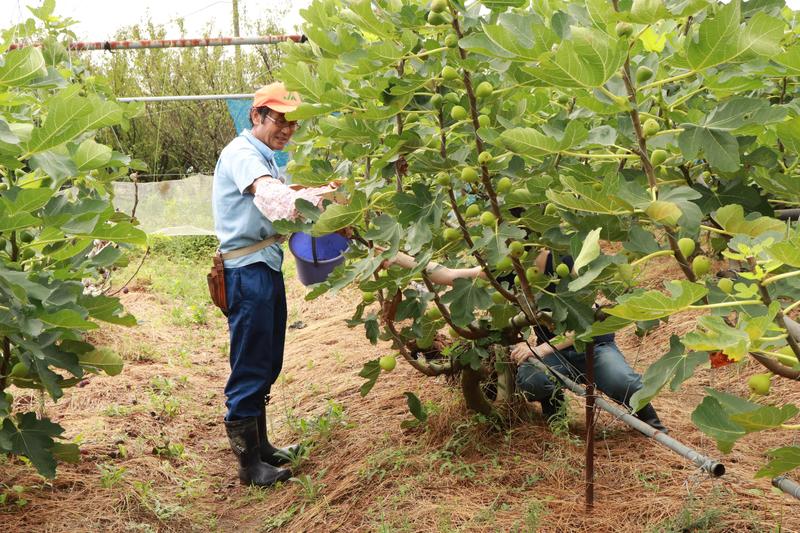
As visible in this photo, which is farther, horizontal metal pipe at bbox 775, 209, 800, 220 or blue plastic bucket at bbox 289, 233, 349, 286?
blue plastic bucket at bbox 289, 233, 349, 286

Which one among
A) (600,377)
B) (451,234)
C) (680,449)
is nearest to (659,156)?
(451,234)

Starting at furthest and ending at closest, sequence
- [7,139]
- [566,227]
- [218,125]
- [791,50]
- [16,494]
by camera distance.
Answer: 1. [218,125]
2. [16,494]
3. [566,227]
4. [7,139]
5. [791,50]

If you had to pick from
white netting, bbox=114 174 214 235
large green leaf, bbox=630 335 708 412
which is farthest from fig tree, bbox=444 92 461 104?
white netting, bbox=114 174 214 235

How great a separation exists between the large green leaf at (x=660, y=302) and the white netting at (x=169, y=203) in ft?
32.5

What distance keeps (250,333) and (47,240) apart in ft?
5.34

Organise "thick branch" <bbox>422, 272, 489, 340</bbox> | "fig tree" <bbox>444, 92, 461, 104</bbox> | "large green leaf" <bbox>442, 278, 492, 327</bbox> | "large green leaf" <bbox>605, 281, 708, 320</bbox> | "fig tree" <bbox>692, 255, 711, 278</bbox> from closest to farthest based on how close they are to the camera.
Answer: "large green leaf" <bbox>605, 281, 708, 320</bbox>
"fig tree" <bbox>692, 255, 711, 278</bbox>
"fig tree" <bbox>444, 92, 461, 104</bbox>
"large green leaf" <bbox>442, 278, 492, 327</bbox>
"thick branch" <bbox>422, 272, 489, 340</bbox>

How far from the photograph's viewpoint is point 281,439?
4.91 metres

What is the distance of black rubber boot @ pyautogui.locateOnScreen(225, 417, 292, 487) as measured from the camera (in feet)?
14.1

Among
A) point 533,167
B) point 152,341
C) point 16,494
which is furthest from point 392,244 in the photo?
point 152,341

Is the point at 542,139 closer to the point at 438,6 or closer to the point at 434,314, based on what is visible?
the point at 438,6

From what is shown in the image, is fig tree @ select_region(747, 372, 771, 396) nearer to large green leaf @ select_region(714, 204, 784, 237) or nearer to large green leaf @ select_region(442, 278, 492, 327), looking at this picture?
large green leaf @ select_region(714, 204, 784, 237)

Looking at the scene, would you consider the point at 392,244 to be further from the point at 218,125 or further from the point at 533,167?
the point at 218,125

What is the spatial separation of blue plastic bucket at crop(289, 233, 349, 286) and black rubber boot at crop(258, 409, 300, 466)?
34.0 inches

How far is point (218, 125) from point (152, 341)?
8.00 m
